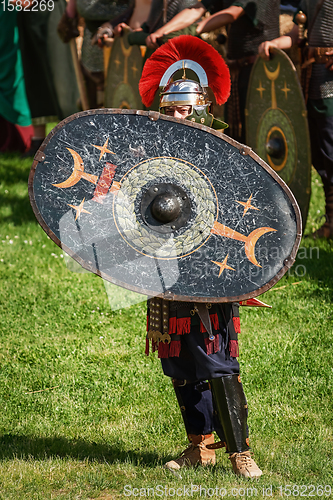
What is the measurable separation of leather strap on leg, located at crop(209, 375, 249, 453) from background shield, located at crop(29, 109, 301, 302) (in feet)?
1.39

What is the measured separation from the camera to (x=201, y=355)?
9.59 feet

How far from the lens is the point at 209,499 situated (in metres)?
2.75

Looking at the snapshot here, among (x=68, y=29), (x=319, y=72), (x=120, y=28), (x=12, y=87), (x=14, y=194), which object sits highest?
(x=68, y=29)

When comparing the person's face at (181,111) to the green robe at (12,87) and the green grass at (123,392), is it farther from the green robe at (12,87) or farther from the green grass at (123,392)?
the green robe at (12,87)

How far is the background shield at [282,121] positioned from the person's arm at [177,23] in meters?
0.73

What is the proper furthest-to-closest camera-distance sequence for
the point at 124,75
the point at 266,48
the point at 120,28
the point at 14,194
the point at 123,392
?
1. the point at 14,194
2. the point at 124,75
3. the point at 120,28
4. the point at 266,48
5. the point at 123,392

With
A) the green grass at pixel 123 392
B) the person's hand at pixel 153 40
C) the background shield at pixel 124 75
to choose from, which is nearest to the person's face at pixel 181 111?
the green grass at pixel 123 392

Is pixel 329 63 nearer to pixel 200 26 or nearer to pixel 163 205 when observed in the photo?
pixel 200 26

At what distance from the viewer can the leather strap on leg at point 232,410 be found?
2924mm

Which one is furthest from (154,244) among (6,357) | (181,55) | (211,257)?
(6,357)

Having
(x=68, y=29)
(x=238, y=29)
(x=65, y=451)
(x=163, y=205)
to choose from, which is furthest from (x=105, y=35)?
(x=65, y=451)

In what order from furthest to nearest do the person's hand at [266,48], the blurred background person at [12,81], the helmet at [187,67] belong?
the blurred background person at [12,81], the person's hand at [266,48], the helmet at [187,67]

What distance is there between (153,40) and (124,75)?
0.92 meters

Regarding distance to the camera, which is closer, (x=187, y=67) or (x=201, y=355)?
(x=201, y=355)
